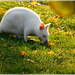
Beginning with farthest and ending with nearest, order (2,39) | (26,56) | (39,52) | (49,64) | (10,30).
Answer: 1. (10,30)
2. (2,39)
3. (39,52)
4. (26,56)
5. (49,64)

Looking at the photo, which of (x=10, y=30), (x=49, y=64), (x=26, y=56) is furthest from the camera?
(x=10, y=30)

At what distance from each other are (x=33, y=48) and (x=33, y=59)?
0.67 meters

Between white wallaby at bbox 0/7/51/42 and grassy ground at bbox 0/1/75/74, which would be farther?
white wallaby at bbox 0/7/51/42

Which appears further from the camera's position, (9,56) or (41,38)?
(41,38)

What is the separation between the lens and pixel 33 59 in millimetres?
2984

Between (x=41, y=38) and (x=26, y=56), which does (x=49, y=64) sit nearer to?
(x=26, y=56)

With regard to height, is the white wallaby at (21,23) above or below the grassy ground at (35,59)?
above

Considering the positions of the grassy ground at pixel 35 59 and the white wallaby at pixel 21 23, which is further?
the white wallaby at pixel 21 23

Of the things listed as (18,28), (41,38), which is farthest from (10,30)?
(41,38)

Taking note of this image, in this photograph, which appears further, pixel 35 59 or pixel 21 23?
pixel 21 23

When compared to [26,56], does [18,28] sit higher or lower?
higher

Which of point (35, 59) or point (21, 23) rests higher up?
point (21, 23)

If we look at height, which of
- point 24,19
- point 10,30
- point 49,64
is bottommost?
point 49,64

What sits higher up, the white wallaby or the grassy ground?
the white wallaby
